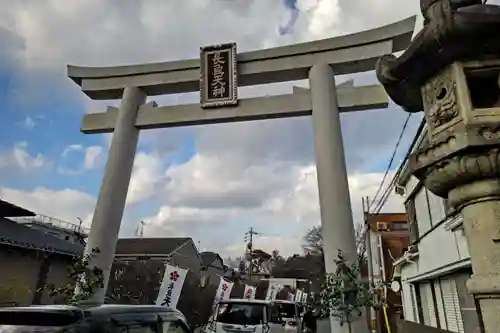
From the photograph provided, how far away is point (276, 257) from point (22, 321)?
5058 cm

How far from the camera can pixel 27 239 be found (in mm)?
10578

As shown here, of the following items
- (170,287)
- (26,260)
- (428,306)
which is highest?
(26,260)

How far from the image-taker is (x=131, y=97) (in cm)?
920

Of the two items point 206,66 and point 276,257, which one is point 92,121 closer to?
point 206,66

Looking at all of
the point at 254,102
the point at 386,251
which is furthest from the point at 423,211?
the point at 386,251

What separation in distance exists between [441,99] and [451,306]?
20.7ft

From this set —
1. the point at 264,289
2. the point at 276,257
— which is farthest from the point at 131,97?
the point at 276,257

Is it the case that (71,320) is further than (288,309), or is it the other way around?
(288,309)

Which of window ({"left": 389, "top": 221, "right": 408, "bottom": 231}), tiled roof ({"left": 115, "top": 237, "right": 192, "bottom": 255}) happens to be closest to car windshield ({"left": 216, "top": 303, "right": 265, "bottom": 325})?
window ({"left": 389, "top": 221, "right": 408, "bottom": 231})

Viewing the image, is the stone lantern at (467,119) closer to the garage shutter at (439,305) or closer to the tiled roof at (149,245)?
the garage shutter at (439,305)

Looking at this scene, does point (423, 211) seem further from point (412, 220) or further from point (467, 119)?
point (467, 119)

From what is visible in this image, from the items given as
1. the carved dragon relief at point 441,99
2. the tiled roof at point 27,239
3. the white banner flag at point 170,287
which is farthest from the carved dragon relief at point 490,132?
the tiled roof at point 27,239

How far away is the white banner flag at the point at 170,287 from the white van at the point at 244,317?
1504mm

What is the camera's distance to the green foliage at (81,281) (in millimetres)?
7262
